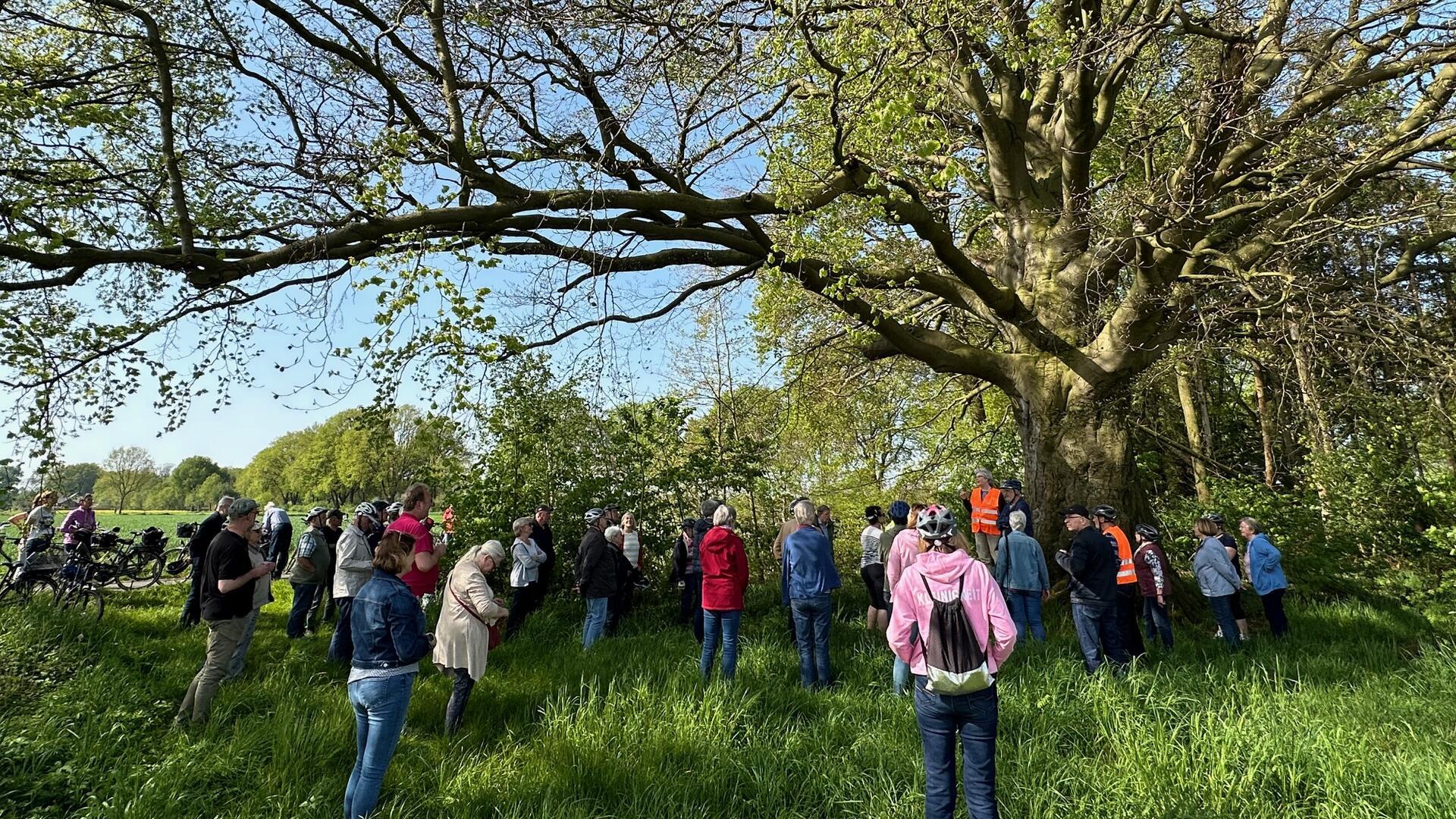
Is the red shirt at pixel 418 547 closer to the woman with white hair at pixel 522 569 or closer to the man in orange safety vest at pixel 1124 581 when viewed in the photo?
the woman with white hair at pixel 522 569

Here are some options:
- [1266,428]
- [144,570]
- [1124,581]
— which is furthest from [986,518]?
[144,570]

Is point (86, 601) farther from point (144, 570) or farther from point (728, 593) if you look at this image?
point (728, 593)

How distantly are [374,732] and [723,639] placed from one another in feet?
9.97

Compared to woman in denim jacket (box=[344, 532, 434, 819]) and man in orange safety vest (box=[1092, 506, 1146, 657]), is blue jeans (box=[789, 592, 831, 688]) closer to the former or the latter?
man in orange safety vest (box=[1092, 506, 1146, 657])

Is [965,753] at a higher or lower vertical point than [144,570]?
lower

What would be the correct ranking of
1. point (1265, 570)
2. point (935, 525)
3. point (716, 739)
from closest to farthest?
point (935, 525) < point (716, 739) < point (1265, 570)

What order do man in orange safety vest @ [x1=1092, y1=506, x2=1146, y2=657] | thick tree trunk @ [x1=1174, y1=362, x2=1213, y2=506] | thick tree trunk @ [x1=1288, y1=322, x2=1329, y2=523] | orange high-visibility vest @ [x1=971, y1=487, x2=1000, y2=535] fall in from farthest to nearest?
thick tree trunk @ [x1=1174, y1=362, x2=1213, y2=506], thick tree trunk @ [x1=1288, y1=322, x2=1329, y2=523], orange high-visibility vest @ [x1=971, y1=487, x2=1000, y2=535], man in orange safety vest @ [x1=1092, y1=506, x2=1146, y2=657]

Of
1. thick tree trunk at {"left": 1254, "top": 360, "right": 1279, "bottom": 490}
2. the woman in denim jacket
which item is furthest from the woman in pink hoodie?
thick tree trunk at {"left": 1254, "top": 360, "right": 1279, "bottom": 490}

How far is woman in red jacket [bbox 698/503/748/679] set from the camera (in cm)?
608

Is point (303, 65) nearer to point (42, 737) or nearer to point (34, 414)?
point (34, 414)

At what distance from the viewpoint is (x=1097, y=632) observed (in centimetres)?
610

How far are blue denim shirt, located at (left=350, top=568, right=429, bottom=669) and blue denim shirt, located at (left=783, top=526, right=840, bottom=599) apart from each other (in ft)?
10.5

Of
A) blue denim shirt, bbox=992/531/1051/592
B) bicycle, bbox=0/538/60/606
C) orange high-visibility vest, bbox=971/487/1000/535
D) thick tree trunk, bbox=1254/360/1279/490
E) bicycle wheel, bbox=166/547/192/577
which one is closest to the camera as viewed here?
blue denim shirt, bbox=992/531/1051/592

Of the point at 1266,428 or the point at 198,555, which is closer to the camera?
the point at 198,555
